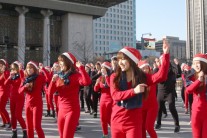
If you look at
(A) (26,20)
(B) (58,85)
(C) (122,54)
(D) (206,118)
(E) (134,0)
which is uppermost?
(E) (134,0)

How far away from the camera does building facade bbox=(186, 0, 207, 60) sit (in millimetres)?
101750

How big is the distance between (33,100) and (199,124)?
3360 millimetres

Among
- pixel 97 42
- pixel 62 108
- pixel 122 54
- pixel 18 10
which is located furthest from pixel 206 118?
pixel 97 42

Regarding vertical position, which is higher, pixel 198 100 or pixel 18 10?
pixel 18 10

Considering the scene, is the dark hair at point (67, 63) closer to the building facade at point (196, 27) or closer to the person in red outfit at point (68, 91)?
the person in red outfit at point (68, 91)

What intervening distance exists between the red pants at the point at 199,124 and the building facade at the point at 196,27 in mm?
97650

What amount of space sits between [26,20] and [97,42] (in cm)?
8681

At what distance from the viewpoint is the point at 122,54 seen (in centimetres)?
451

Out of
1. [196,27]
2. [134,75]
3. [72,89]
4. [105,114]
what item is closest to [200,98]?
[134,75]

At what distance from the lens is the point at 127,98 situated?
14.0 ft

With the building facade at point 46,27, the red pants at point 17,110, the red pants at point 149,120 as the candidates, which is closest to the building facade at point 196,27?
the building facade at point 46,27

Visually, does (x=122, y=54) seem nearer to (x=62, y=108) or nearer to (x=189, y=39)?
(x=62, y=108)

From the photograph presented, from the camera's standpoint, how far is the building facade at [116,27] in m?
144

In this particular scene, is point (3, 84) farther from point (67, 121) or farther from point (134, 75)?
point (134, 75)
